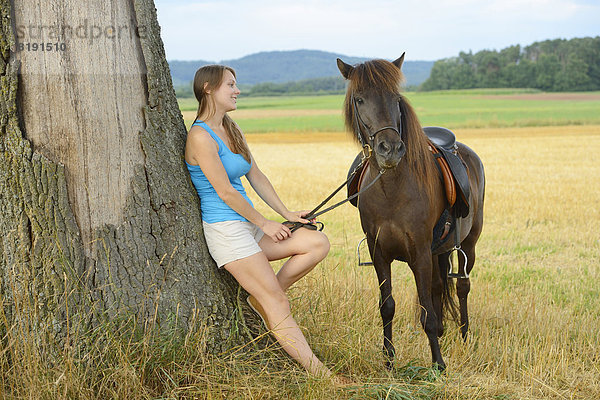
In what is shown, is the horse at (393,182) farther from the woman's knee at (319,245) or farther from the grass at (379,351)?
the woman's knee at (319,245)

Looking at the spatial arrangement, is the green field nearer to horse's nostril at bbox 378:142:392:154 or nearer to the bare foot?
horse's nostril at bbox 378:142:392:154

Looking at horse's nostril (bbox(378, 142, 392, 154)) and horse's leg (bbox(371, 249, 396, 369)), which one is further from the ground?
horse's nostril (bbox(378, 142, 392, 154))

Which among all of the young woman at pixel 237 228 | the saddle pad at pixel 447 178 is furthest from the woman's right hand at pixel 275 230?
the saddle pad at pixel 447 178

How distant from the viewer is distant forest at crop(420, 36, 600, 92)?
84.9 m

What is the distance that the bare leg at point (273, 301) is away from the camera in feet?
10.9

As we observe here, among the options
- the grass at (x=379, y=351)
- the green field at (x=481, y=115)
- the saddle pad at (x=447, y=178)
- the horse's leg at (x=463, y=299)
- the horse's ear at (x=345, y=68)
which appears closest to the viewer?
the grass at (x=379, y=351)

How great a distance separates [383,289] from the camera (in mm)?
4152

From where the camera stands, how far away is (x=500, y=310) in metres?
5.34

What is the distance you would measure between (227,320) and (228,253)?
415 millimetres

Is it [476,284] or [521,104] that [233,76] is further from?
[521,104]

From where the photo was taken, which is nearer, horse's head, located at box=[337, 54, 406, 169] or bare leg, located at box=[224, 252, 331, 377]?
bare leg, located at box=[224, 252, 331, 377]

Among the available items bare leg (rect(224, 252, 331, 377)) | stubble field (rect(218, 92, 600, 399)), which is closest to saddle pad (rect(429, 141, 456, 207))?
stubble field (rect(218, 92, 600, 399))

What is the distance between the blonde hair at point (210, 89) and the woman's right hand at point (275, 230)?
477 millimetres

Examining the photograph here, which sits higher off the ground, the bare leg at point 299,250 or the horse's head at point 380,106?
the horse's head at point 380,106
